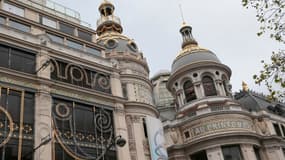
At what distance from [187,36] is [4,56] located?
39.9m

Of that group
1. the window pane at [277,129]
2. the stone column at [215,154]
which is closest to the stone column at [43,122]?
the stone column at [215,154]

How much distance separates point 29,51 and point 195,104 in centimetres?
2706

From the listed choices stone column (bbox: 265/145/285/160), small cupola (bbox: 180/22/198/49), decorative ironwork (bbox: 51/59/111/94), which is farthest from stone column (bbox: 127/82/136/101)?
small cupola (bbox: 180/22/198/49)

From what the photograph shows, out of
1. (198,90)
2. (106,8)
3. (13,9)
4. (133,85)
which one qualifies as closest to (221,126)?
(198,90)

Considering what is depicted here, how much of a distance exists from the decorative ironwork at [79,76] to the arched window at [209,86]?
804 inches

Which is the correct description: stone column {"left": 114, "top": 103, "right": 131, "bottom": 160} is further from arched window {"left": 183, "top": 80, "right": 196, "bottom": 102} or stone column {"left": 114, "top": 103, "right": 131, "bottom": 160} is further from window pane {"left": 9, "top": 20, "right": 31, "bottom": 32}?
arched window {"left": 183, "top": 80, "right": 196, "bottom": 102}

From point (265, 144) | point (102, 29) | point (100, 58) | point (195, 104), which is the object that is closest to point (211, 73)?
point (195, 104)

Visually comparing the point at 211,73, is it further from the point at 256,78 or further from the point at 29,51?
the point at 256,78

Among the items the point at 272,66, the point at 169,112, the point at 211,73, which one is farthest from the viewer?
the point at 169,112

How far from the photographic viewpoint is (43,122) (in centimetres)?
2650

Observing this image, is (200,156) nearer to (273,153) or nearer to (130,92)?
(273,153)

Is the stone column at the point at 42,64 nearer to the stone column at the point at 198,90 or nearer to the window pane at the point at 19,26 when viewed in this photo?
the window pane at the point at 19,26

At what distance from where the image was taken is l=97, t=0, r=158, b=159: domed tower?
33.6 meters

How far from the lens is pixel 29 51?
95.0ft
